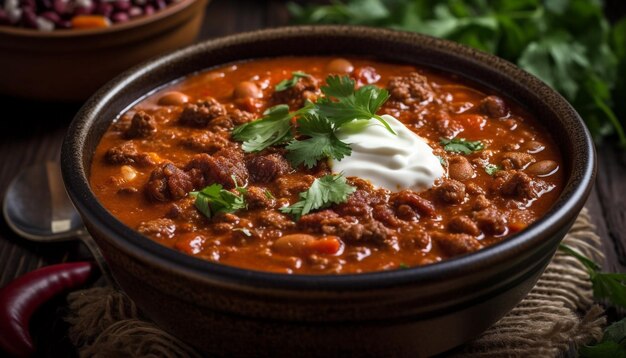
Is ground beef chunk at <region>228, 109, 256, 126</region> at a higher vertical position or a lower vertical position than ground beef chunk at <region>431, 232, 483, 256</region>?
lower

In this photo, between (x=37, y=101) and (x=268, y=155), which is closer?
(x=268, y=155)

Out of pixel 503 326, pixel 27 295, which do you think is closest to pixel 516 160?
pixel 503 326

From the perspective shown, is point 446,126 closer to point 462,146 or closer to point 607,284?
point 462,146

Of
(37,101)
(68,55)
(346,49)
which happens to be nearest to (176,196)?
(346,49)

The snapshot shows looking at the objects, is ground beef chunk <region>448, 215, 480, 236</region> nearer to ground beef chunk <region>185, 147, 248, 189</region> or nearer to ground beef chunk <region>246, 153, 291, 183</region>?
ground beef chunk <region>246, 153, 291, 183</region>

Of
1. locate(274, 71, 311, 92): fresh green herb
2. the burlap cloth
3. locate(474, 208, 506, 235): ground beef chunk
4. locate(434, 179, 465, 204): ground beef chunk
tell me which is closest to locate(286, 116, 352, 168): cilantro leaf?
locate(434, 179, 465, 204): ground beef chunk

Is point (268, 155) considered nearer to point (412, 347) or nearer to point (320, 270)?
point (320, 270)

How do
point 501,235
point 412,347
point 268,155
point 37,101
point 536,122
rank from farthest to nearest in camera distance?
1. point 37,101
2. point 536,122
3. point 268,155
4. point 501,235
5. point 412,347
